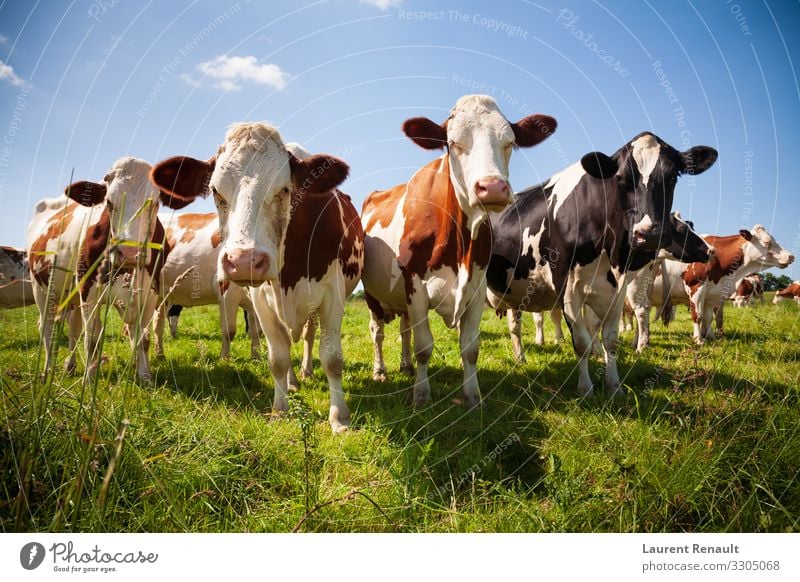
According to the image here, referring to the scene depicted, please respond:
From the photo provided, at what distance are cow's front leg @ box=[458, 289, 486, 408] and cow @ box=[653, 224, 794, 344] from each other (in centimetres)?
782

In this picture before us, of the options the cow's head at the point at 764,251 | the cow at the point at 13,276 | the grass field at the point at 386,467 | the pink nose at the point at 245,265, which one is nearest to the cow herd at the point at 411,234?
the pink nose at the point at 245,265

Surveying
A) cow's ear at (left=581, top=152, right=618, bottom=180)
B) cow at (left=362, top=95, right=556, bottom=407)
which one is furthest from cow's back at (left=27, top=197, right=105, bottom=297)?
cow's ear at (left=581, top=152, right=618, bottom=180)

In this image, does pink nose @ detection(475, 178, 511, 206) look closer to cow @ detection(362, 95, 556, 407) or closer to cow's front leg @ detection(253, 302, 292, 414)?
cow @ detection(362, 95, 556, 407)

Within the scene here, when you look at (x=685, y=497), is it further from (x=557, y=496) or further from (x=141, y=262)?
(x=141, y=262)

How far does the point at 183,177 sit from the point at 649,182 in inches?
176

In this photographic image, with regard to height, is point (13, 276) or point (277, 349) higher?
point (13, 276)

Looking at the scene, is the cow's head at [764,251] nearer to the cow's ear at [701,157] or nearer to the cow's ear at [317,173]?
the cow's ear at [701,157]

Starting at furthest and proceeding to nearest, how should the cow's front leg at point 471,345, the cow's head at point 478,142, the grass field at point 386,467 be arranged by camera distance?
the cow's front leg at point 471,345 → the cow's head at point 478,142 → the grass field at point 386,467

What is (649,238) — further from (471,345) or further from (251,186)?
(251,186)

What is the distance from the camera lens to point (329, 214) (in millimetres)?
4676

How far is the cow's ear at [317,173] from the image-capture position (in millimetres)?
3949

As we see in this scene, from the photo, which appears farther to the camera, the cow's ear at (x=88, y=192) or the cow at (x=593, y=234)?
the cow's ear at (x=88, y=192)

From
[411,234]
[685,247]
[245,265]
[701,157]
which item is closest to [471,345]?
[411,234]

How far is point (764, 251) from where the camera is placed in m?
11.9
